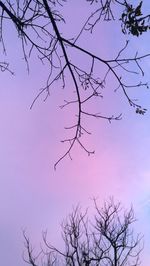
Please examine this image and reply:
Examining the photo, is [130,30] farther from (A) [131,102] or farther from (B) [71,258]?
(B) [71,258]

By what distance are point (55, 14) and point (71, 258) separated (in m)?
18.8

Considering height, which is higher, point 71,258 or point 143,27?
point 71,258

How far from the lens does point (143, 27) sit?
4.52 m

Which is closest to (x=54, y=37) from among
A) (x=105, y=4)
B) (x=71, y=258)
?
(x=105, y=4)

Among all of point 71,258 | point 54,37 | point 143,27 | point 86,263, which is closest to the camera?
point 143,27

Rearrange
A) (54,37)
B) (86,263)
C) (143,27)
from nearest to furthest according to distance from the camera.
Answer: (143,27)
(54,37)
(86,263)

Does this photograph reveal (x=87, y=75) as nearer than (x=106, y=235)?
Yes

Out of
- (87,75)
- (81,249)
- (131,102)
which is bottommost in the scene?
(131,102)

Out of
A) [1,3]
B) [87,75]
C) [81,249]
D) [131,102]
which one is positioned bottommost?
[131,102]

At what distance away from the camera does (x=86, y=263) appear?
20.2 m

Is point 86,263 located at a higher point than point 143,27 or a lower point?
higher

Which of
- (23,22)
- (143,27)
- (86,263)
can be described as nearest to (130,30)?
(143,27)

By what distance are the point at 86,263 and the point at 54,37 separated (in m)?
16.5

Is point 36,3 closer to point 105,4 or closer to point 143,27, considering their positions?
point 105,4
